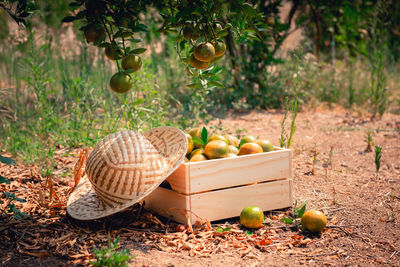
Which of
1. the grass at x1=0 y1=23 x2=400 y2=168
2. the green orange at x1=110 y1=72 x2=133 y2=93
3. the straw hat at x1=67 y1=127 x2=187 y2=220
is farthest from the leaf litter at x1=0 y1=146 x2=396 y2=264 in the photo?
the green orange at x1=110 y1=72 x2=133 y2=93

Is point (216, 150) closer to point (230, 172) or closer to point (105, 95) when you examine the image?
point (230, 172)

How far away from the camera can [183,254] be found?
2.17 metres

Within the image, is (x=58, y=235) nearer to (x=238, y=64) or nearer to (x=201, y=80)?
(x=201, y=80)

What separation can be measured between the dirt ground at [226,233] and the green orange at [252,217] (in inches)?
2.3

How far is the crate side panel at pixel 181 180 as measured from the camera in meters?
2.40

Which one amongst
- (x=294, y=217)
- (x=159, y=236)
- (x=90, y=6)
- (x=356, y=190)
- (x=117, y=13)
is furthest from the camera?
(x=356, y=190)

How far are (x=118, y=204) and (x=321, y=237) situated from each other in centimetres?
124

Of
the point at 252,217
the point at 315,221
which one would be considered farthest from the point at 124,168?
the point at 315,221

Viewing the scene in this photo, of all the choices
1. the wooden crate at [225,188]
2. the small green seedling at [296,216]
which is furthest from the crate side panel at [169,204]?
the small green seedling at [296,216]

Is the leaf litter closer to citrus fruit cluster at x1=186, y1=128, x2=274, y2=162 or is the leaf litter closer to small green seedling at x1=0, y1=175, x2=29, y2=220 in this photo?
small green seedling at x1=0, y1=175, x2=29, y2=220

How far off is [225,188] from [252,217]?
12.0 inches

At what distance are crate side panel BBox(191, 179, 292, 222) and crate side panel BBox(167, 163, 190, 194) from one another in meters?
0.08

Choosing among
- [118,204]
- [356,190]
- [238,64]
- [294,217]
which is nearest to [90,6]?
[118,204]

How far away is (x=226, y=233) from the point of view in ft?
7.89
